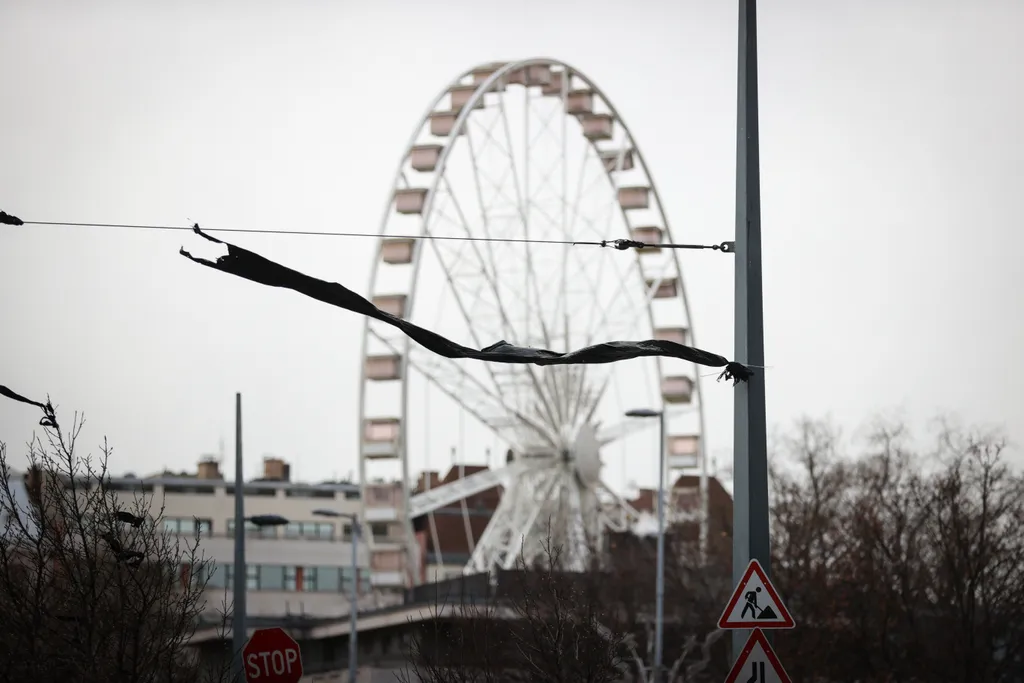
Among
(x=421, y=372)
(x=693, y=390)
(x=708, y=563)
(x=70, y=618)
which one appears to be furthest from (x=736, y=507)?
(x=708, y=563)

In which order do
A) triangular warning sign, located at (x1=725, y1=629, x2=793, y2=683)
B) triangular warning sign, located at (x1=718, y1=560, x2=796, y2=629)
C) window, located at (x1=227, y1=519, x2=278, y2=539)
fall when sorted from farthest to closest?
window, located at (x1=227, y1=519, x2=278, y2=539)
triangular warning sign, located at (x1=718, y1=560, x2=796, y2=629)
triangular warning sign, located at (x1=725, y1=629, x2=793, y2=683)

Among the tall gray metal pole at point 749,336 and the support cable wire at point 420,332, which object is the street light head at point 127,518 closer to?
the support cable wire at point 420,332

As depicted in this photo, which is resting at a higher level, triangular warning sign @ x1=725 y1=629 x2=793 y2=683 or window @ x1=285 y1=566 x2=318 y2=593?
window @ x1=285 y1=566 x2=318 y2=593

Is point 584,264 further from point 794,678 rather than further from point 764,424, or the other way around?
point 764,424

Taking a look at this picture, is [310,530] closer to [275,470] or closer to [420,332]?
[275,470]

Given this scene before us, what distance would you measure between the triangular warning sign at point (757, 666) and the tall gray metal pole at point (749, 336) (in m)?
0.53

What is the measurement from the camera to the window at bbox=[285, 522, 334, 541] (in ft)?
424

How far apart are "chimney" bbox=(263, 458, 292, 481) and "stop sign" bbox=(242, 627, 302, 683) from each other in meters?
120

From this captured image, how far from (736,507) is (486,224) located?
39.6m

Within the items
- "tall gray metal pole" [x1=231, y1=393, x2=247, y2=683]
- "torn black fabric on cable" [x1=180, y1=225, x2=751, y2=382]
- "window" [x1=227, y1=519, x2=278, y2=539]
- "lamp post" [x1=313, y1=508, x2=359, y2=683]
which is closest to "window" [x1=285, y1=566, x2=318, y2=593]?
"window" [x1=227, y1=519, x2=278, y2=539]

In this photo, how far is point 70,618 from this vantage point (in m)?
20.1

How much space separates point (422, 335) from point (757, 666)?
3883mm

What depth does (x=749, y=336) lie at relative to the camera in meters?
16.3

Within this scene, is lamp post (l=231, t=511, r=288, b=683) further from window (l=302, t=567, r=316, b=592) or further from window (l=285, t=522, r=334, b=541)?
window (l=285, t=522, r=334, b=541)
